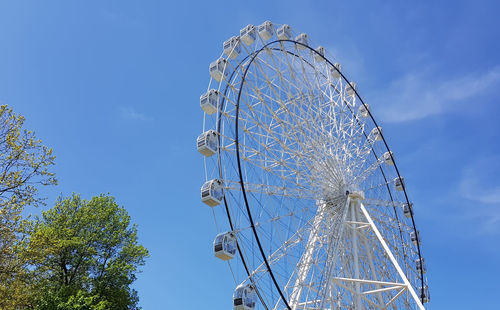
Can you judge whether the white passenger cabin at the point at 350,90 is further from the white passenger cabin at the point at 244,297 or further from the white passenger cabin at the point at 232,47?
the white passenger cabin at the point at 244,297

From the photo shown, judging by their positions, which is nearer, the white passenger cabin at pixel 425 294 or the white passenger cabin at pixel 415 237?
the white passenger cabin at pixel 425 294

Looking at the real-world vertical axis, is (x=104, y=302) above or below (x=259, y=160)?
below

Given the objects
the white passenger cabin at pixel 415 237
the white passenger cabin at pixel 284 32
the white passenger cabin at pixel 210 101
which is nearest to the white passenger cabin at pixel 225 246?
the white passenger cabin at pixel 210 101

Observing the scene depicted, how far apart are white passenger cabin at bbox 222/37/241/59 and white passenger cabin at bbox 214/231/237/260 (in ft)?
28.9

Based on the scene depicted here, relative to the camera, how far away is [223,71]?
20.7 m

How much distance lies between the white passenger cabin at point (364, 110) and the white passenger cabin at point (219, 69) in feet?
38.4

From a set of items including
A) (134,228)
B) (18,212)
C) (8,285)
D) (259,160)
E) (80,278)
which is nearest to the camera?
(18,212)

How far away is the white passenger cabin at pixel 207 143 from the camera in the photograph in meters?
18.8

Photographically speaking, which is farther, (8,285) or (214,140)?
(214,140)

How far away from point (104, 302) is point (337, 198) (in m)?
11.7

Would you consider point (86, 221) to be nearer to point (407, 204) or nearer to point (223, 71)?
point (223, 71)

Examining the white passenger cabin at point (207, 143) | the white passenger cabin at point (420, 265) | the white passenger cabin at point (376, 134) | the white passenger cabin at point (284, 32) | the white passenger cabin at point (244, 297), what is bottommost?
the white passenger cabin at point (244, 297)

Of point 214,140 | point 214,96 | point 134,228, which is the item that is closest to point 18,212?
point 214,140

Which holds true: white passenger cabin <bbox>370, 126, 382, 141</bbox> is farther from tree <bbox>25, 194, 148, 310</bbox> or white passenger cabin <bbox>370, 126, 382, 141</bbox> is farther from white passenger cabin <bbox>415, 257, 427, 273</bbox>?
tree <bbox>25, 194, 148, 310</bbox>
